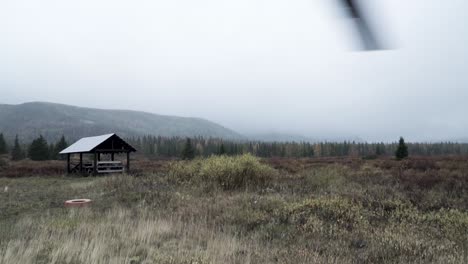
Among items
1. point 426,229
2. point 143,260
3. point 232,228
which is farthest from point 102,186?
point 426,229

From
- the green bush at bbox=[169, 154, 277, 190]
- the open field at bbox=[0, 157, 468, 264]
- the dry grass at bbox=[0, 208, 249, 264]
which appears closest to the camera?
the dry grass at bbox=[0, 208, 249, 264]

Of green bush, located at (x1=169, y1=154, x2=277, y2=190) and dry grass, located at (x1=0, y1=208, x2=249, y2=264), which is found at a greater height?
green bush, located at (x1=169, y1=154, x2=277, y2=190)

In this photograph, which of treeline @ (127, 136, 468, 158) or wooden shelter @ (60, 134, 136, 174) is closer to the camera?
wooden shelter @ (60, 134, 136, 174)

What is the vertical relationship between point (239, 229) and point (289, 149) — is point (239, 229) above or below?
below

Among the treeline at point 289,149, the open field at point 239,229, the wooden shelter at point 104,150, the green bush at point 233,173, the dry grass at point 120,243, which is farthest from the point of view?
the treeline at point 289,149

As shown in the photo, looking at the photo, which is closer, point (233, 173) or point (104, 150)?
point (233, 173)

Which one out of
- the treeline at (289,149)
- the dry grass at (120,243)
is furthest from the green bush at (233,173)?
the treeline at (289,149)

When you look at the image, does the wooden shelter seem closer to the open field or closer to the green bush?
the green bush

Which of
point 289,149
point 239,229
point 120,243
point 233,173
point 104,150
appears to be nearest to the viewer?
point 120,243

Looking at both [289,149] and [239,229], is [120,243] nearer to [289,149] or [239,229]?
[239,229]

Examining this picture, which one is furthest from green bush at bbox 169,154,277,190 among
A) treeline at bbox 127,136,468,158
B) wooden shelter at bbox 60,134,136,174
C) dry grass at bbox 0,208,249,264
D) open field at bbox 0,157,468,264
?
treeline at bbox 127,136,468,158

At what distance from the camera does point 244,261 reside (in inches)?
202

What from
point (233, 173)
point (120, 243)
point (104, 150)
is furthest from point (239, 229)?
point (104, 150)

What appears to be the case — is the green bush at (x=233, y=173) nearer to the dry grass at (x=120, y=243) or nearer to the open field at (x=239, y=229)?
the open field at (x=239, y=229)
